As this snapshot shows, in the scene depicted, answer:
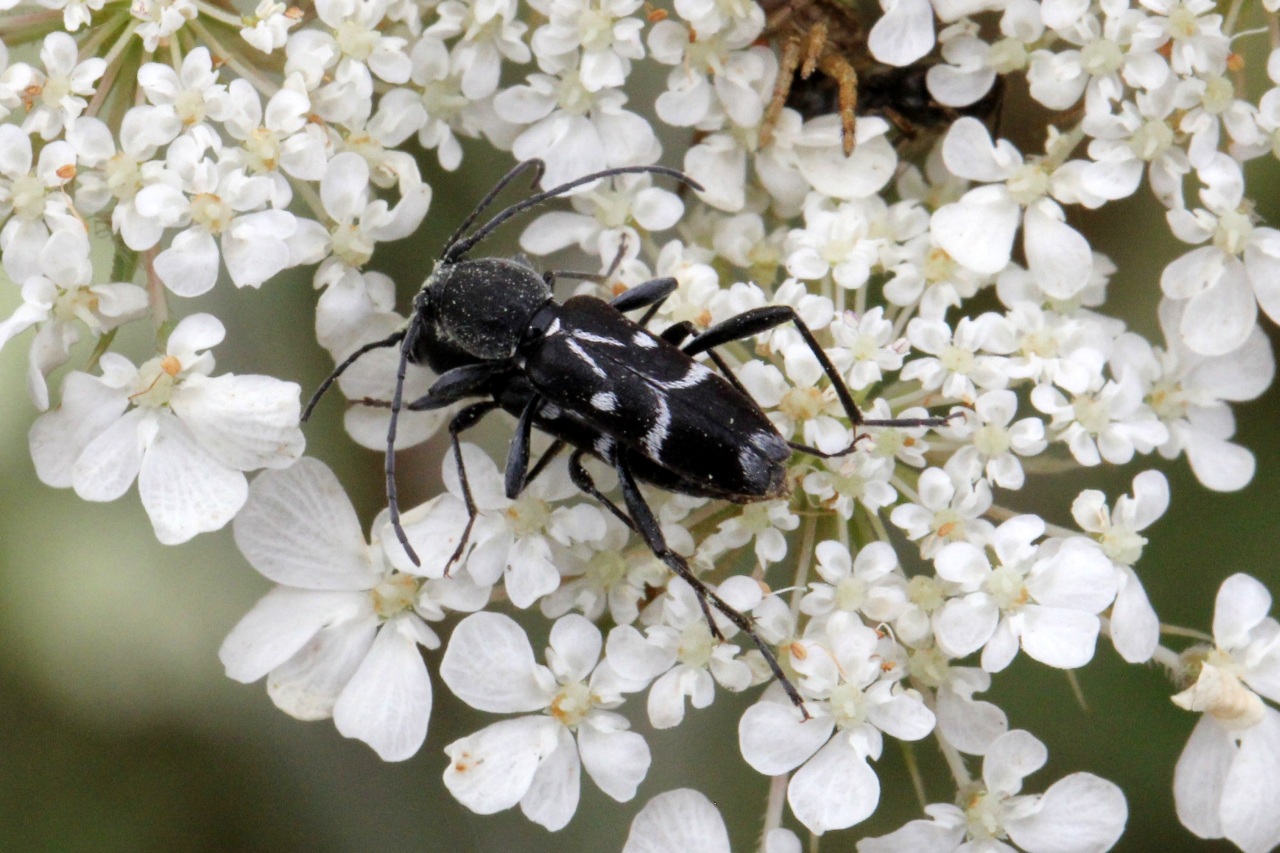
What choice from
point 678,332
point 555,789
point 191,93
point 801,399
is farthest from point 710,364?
point 191,93

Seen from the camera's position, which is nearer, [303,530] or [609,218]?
[303,530]

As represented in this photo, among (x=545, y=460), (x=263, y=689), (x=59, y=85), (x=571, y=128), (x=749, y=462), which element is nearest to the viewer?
(x=749, y=462)

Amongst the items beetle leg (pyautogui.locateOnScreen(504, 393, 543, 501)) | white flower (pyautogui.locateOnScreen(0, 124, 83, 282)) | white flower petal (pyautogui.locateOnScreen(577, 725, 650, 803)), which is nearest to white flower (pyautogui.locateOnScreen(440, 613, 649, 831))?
white flower petal (pyautogui.locateOnScreen(577, 725, 650, 803))

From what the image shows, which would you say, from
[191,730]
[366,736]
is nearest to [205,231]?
[366,736]

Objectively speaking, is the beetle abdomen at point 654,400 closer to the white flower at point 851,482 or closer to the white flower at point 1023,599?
the white flower at point 851,482

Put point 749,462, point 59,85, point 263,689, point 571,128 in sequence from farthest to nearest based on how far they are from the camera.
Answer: point 263,689 < point 571,128 < point 59,85 < point 749,462

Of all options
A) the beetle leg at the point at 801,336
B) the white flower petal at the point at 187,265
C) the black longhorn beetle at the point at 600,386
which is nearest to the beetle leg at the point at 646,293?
the black longhorn beetle at the point at 600,386

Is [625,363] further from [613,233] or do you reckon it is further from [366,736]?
[366,736]

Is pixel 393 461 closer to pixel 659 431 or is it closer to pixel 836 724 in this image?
pixel 659 431
